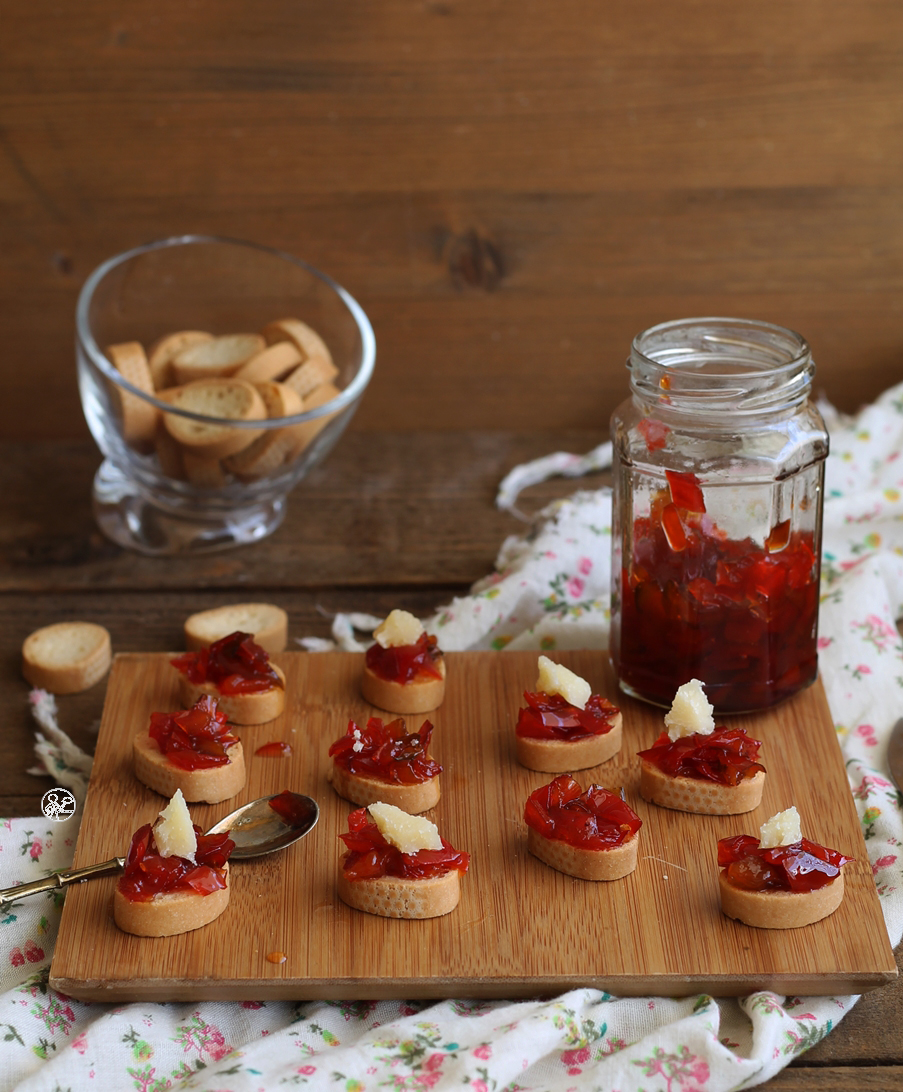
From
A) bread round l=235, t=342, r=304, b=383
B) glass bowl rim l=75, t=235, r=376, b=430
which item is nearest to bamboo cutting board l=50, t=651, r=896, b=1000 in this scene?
glass bowl rim l=75, t=235, r=376, b=430

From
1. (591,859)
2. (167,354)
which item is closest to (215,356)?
(167,354)

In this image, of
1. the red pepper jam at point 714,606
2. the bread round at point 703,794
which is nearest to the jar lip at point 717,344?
the red pepper jam at point 714,606

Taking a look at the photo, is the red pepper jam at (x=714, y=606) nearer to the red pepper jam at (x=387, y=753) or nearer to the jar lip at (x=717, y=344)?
the jar lip at (x=717, y=344)

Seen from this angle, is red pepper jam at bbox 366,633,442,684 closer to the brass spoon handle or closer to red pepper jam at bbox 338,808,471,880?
red pepper jam at bbox 338,808,471,880

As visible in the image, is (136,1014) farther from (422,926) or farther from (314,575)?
(314,575)

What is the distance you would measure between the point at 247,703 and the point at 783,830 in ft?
2.15

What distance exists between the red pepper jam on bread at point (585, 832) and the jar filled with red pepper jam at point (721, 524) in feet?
0.84

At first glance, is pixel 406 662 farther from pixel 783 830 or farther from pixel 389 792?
pixel 783 830

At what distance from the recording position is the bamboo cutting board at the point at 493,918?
1.15m

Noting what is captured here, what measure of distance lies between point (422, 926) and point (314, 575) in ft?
2.97

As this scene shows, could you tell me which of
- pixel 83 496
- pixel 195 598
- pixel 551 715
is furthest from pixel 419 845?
pixel 83 496

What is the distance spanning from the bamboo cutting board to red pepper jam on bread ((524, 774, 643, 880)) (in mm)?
16

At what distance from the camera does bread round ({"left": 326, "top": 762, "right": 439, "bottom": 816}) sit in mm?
1345

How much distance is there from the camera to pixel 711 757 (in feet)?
4.42
